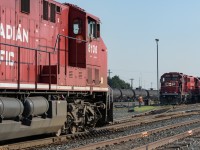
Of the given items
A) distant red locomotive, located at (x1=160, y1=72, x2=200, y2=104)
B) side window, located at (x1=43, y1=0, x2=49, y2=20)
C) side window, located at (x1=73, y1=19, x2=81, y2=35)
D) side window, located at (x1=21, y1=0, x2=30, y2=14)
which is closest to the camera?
side window, located at (x1=21, y1=0, x2=30, y2=14)

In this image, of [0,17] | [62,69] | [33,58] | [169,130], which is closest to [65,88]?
[62,69]

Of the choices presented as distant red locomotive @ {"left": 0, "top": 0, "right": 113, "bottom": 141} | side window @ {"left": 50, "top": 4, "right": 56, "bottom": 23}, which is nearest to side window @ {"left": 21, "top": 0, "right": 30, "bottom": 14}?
distant red locomotive @ {"left": 0, "top": 0, "right": 113, "bottom": 141}

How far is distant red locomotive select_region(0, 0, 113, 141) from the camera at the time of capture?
1063 centimetres

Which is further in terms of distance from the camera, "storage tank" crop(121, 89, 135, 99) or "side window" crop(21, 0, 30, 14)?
"storage tank" crop(121, 89, 135, 99)

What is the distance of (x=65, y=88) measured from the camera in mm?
12703

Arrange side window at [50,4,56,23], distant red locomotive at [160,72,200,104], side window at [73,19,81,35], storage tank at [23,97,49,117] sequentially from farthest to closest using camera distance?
distant red locomotive at [160,72,200,104] → side window at [73,19,81,35] → side window at [50,4,56,23] → storage tank at [23,97,49,117]

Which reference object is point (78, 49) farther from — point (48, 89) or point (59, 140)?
point (59, 140)

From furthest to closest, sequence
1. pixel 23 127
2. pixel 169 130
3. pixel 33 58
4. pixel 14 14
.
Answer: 1. pixel 169 130
2. pixel 33 58
3. pixel 14 14
4. pixel 23 127

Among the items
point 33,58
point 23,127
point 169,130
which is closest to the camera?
point 23,127

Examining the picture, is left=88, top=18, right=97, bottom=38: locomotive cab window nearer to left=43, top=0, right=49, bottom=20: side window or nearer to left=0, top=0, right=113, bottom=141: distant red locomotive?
left=0, top=0, right=113, bottom=141: distant red locomotive

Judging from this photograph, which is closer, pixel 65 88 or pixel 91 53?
pixel 65 88

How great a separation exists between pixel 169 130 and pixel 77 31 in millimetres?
5232

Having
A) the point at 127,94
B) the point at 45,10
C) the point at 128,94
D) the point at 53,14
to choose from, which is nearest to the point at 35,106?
the point at 45,10

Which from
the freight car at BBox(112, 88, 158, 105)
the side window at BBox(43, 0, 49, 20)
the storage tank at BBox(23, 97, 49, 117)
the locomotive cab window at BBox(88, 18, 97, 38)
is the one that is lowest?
the freight car at BBox(112, 88, 158, 105)
